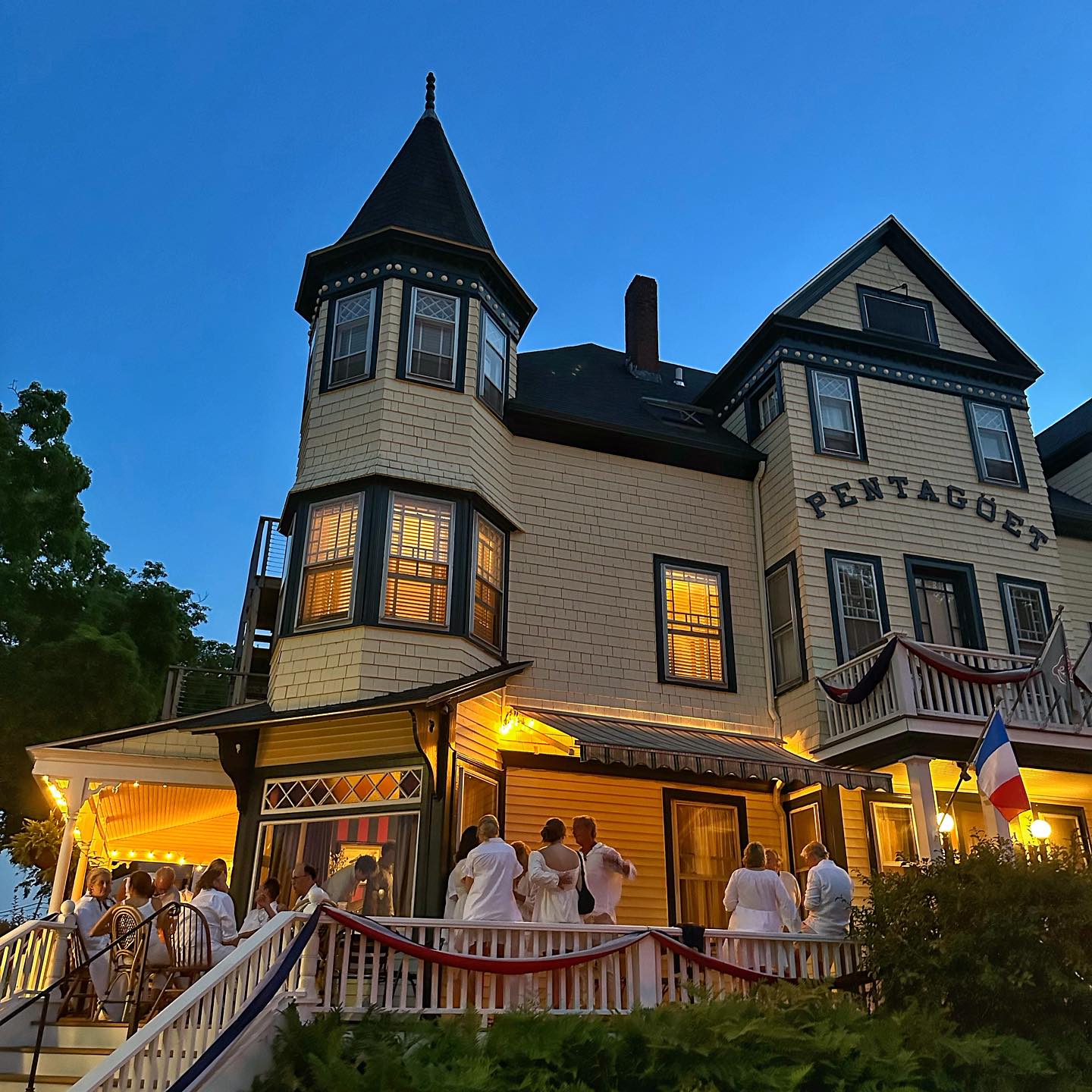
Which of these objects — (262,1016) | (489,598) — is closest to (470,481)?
(489,598)

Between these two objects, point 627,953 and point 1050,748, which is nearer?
point 627,953

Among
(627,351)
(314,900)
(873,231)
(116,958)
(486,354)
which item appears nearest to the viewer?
(314,900)

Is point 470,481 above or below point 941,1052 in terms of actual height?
above

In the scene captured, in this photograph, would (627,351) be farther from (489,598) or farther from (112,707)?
(112,707)

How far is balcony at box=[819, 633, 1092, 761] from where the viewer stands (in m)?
13.5

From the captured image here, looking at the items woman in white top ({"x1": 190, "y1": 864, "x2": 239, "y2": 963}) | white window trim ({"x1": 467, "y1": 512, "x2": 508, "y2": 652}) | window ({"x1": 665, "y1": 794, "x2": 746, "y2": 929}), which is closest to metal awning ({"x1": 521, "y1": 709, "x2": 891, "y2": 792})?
window ({"x1": 665, "y1": 794, "x2": 746, "y2": 929})

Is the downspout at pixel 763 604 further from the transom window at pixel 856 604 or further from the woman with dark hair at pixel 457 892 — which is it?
the woman with dark hair at pixel 457 892

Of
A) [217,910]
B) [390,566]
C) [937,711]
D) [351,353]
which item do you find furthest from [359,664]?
[937,711]

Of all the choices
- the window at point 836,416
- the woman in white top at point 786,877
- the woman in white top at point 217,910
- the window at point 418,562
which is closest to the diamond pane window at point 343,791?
the window at point 418,562

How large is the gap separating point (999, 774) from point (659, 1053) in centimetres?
605

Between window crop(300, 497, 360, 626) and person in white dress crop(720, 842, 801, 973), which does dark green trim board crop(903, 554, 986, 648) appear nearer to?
person in white dress crop(720, 842, 801, 973)

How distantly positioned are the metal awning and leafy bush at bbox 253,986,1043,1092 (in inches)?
150

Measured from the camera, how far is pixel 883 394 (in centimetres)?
1780

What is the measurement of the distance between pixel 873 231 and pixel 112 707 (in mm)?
19731
